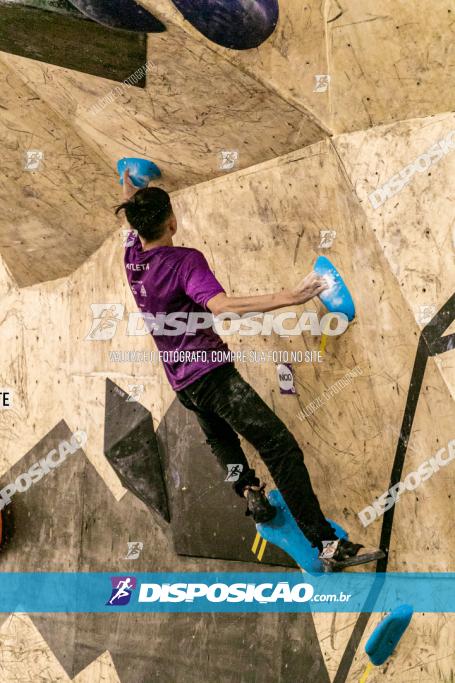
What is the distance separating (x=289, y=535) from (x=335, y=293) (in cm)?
106

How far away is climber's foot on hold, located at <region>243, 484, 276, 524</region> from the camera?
11.4 feet

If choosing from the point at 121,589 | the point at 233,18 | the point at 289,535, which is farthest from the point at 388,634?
the point at 233,18

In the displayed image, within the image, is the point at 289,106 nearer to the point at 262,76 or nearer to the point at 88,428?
the point at 262,76

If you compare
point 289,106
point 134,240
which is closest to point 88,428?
point 134,240

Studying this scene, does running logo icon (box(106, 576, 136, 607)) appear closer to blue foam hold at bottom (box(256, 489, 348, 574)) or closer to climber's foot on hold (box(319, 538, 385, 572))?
blue foam hold at bottom (box(256, 489, 348, 574))

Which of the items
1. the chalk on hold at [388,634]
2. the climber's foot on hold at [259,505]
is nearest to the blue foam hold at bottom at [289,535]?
the climber's foot on hold at [259,505]

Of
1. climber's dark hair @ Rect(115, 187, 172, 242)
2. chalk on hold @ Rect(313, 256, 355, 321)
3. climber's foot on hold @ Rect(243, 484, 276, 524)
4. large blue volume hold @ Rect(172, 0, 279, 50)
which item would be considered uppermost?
large blue volume hold @ Rect(172, 0, 279, 50)

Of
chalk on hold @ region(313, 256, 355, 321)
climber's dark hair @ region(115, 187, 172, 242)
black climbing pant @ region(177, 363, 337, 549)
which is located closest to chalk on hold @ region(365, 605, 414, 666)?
black climbing pant @ region(177, 363, 337, 549)

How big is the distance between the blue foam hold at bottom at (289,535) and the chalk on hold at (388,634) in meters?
0.34

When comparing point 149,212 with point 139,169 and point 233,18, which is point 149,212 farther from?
point 233,18

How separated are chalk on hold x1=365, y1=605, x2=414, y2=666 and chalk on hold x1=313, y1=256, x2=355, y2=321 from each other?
49.0 inches

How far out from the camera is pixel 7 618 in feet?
15.9

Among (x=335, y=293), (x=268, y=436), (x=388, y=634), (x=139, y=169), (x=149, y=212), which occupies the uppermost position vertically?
(x=139, y=169)

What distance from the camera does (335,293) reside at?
132 inches
